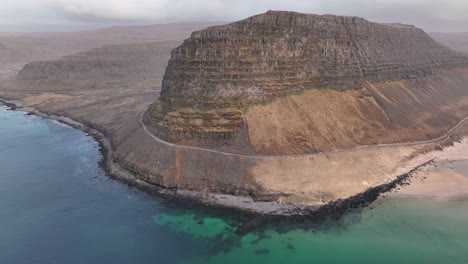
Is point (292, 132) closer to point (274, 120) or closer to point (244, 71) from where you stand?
point (274, 120)

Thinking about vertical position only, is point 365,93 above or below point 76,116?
above

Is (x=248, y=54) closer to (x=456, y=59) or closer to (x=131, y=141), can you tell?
(x=131, y=141)

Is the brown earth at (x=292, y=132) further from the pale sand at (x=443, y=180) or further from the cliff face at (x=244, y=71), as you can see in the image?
the pale sand at (x=443, y=180)

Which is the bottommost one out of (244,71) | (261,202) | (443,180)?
(261,202)

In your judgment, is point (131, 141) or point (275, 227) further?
point (131, 141)

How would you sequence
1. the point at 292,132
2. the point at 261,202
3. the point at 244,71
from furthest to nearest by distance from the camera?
1. the point at 244,71
2. the point at 292,132
3. the point at 261,202

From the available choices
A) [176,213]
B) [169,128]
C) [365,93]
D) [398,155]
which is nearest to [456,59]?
[365,93]

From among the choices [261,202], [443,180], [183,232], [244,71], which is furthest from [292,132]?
[183,232]
